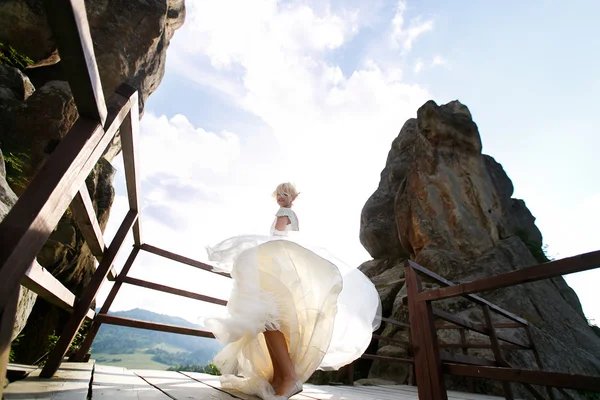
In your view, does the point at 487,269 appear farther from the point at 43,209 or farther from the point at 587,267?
the point at 43,209

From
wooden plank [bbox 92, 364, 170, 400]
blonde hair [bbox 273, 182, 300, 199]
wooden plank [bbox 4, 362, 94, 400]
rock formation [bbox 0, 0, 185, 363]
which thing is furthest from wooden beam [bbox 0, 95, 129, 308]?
rock formation [bbox 0, 0, 185, 363]

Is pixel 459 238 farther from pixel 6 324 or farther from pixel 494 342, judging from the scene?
pixel 6 324

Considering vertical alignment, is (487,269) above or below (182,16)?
below

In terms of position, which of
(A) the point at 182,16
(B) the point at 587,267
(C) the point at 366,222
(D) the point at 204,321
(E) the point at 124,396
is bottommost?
(E) the point at 124,396

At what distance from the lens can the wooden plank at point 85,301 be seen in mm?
1644

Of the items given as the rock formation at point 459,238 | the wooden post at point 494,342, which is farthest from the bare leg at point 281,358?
the rock formation at point 459,238

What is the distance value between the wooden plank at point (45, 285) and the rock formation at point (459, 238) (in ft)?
22.4

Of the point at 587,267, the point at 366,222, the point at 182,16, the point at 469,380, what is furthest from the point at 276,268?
the point at 182,16

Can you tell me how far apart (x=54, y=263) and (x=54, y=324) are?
1.81 m

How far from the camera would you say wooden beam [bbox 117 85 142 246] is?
4.43 feet

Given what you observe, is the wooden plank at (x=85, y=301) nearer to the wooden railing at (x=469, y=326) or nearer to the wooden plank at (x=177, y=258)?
the wooden plank at (x=177, y=258)

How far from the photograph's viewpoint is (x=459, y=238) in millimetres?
10758

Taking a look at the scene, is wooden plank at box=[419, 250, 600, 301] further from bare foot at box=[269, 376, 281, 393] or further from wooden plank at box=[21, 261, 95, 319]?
wooden plank at box=[21, 261, 95, 319]

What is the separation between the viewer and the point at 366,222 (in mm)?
15195
